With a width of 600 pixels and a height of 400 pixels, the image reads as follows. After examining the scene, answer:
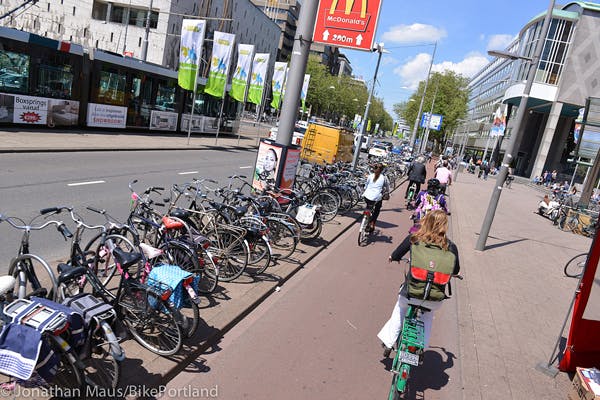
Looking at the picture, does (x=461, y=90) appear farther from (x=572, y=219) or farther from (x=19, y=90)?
(x=19, y=90)

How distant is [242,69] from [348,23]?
15008mm

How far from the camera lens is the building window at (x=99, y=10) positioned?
4347 centimetres

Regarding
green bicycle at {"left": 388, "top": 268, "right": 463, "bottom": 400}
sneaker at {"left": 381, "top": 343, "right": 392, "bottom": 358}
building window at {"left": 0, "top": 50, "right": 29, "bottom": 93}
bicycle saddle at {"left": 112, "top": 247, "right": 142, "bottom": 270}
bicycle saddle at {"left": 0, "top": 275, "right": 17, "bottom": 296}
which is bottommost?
sneaker at {"left": 381, "top": 343, "right": 392, "bottom": 358}

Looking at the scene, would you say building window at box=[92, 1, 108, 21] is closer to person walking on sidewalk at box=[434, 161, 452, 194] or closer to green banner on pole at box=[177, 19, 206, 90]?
green banner on pole at box=[177, 19, 206, 90]

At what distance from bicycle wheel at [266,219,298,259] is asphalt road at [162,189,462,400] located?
0.56m

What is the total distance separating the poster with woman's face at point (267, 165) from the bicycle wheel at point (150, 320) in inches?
218

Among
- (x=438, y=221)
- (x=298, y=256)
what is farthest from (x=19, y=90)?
(x=438, y=221)

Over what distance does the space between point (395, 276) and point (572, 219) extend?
50.6 feet

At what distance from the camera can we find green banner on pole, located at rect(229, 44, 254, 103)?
23189mm

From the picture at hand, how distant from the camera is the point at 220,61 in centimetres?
2152

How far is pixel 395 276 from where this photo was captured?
25.5 ft

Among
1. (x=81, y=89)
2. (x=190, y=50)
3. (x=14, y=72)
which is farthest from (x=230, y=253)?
(x=190, y=50)

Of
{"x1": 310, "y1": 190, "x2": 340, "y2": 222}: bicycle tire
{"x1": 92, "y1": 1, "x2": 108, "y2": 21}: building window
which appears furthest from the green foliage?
{"x1": 310, "y1": 190, "x2": 340, "y2": 222}: bicycle tire

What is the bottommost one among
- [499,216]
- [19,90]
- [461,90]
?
[499,216]
